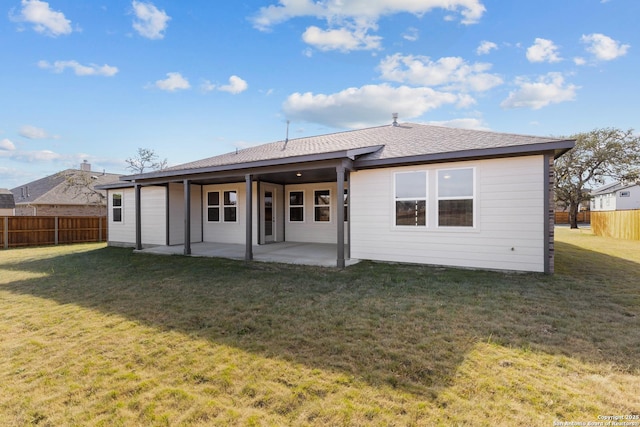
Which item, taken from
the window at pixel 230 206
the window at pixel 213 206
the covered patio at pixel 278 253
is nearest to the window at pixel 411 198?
the covered patio at pixel 278 253

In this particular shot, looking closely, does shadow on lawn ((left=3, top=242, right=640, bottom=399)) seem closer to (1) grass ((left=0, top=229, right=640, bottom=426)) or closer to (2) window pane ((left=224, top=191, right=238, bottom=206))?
(1) grass ((left=0, top=229, right=640, bottom=426))

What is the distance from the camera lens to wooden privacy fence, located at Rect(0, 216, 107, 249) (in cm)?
1363

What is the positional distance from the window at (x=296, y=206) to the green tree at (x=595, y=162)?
2478 cm

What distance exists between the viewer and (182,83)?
12266 millimetres

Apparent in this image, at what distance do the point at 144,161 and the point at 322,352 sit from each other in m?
25.6

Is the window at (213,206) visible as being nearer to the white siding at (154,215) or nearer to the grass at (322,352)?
the white siding at (154,215)

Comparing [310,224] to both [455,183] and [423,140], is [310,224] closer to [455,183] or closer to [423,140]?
[423,140]

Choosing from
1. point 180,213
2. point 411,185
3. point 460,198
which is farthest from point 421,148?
point 180,213

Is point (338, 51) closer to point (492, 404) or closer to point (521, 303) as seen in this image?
point (521, 303)

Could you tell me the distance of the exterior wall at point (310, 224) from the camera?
11680 millimetres

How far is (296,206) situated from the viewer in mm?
12500

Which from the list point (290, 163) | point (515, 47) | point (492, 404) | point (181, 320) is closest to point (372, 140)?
point (290, 163)

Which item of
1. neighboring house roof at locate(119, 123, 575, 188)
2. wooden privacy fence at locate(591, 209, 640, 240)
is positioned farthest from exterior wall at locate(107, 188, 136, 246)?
wooden privacy fence at locate(591, 209, 640, 240)

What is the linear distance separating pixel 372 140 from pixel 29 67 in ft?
39.6
